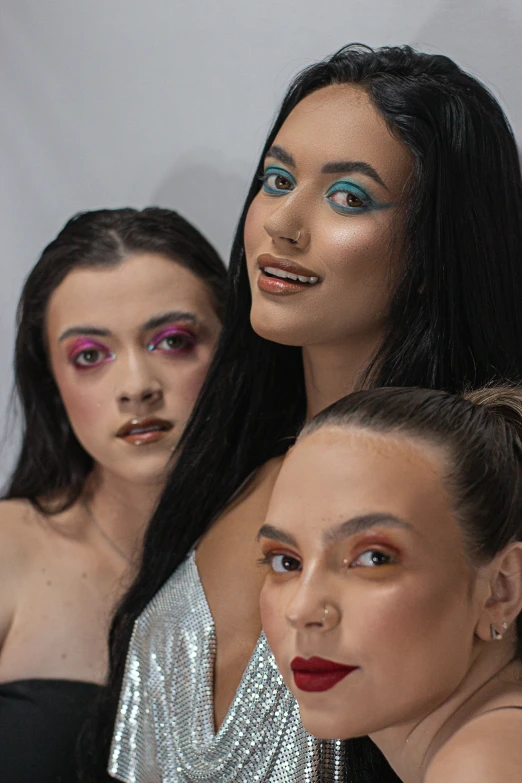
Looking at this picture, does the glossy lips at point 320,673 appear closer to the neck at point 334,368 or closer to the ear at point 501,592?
the ear at point 501,592

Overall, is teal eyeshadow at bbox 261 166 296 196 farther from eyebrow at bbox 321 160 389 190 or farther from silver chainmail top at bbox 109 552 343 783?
silver chainmail top at bbox 109 552 343 783

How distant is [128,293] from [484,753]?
1.12 m

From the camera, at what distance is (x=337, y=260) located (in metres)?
1.57

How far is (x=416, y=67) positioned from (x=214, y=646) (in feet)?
2.90

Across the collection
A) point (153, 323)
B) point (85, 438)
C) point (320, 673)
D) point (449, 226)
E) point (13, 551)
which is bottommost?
point (13, 551)

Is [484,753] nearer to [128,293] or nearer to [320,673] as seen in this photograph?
[320,673]

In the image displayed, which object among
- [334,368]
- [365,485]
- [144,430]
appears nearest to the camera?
→ [365,485]

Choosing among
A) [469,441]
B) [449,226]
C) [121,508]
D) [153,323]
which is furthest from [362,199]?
[121,508]

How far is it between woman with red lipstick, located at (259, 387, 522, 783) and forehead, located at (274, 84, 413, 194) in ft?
1.32

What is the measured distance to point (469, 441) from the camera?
1.30 metres

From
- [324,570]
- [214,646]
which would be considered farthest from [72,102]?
[324,570]

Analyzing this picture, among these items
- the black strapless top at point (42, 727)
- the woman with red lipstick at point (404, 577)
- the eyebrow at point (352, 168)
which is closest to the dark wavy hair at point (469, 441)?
the woman with red lipstick at point (404, 577)

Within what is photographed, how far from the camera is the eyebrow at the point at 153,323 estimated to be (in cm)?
202

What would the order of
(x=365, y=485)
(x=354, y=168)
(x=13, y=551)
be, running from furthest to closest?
(x=13, y=551), (x=354, y=168), (x=365, y=485)
